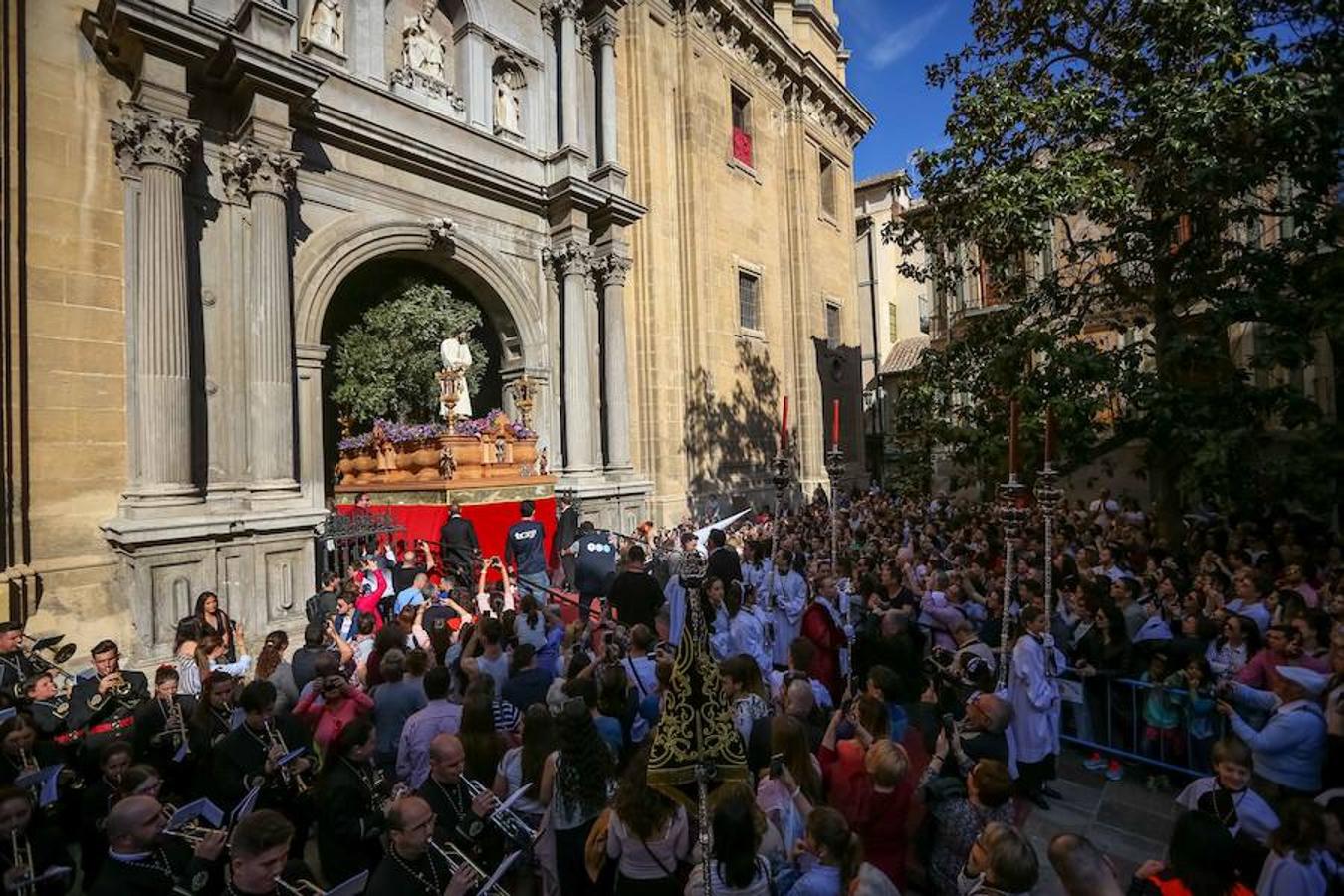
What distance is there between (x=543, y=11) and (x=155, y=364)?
1209 cm

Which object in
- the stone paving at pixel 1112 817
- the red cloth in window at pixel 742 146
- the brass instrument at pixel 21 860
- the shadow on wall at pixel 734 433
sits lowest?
the stone paving at pixel 1112 817

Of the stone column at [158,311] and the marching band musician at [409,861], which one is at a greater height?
the stone column at [158,311]

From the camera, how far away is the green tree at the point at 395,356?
41.8 ft

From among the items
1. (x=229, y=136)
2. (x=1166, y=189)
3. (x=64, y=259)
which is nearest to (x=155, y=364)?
(x=64, y=259)

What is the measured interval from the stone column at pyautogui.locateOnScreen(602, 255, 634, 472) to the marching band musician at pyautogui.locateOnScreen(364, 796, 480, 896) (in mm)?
13456

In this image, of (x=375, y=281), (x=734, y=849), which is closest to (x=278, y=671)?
(x=734, y=849)

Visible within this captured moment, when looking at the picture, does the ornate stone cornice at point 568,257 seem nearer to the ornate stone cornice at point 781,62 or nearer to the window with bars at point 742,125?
the window with bars at point 742,125

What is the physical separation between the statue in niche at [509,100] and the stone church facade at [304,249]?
0.07 m

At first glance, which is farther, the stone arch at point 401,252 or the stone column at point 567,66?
the stone column at point 567,66

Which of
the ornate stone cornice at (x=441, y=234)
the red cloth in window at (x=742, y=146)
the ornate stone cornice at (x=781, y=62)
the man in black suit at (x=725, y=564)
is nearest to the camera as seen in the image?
the man in black suit at (x=725, y=564)

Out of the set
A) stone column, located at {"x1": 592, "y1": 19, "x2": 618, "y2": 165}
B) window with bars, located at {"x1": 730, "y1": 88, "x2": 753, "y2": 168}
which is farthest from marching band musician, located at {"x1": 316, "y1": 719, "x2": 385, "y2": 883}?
window with bars, located at {"x1": 730, "y1": 88, "x2": 753, "y2": 168}

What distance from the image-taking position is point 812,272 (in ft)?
78.7

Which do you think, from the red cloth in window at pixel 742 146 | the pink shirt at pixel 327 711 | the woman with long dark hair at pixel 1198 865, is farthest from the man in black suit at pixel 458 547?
the red cloth in window at pixel 742 146

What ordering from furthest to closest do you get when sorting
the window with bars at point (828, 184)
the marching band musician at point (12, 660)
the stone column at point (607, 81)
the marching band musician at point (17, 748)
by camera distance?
the window with bars at point (828, 184), the stone column at point (607, 81), the marching band musician at point (12, 660), the marching band musician at point (17, 748)
